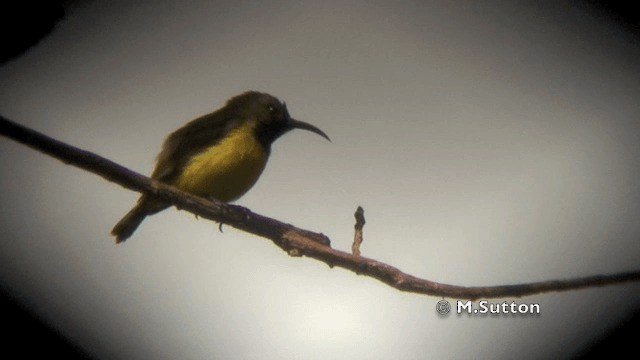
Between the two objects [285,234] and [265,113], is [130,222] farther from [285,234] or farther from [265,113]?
[285,234]

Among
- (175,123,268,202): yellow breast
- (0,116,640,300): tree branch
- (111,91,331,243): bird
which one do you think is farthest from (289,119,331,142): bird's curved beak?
→ (0,116,640,300): tree branch

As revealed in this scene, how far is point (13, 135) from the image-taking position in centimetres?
207

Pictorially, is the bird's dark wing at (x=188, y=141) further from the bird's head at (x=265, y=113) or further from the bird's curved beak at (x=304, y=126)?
the bird's curved beak at (x=304, y=126)

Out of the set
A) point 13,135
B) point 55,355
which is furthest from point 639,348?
point 13,135

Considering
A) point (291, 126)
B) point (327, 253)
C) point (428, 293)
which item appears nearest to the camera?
point (428, 293)

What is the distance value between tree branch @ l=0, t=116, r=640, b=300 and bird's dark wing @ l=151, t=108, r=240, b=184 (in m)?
1.17

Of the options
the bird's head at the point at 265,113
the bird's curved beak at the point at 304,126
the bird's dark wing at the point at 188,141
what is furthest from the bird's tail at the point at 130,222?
the bird's curved beak at the point at 304,126

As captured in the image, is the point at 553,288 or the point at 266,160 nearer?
the point at 553,288

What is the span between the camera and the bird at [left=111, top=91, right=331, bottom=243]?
381cm

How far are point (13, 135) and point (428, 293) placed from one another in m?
1.72

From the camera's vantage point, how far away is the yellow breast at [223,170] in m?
3.80

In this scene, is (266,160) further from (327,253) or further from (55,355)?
(55,355)

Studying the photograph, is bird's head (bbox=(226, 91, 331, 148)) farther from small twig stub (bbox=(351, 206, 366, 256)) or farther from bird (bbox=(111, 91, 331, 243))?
small twig stub (bbox=(351, 206, 366, 256))

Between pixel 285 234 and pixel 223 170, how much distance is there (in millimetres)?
1252
